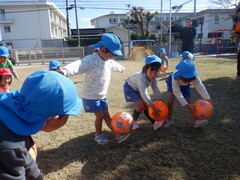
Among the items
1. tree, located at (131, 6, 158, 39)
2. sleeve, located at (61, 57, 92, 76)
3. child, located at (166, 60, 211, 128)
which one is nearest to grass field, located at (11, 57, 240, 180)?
child, located at (166, 60, 211, 128)

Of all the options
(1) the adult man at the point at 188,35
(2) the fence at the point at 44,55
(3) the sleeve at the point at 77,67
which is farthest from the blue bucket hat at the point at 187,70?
(2) the fence at the point at 44,55

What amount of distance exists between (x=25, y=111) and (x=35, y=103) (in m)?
0.10

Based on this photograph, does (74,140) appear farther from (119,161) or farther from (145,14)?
(145,14)

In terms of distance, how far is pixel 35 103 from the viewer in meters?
1.27

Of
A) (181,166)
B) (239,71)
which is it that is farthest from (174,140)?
(239,71)

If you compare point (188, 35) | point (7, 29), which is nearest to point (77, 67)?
point (188, 35)

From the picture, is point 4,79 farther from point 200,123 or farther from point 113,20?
point 113,20

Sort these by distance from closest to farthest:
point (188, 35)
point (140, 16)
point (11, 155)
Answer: point (11, 155) → point (188, 35) → point (140, 16)

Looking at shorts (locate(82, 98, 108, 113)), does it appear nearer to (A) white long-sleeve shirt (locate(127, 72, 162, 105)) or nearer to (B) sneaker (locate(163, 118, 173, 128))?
(A) white long-sleeve shirt (locate(127, 72, 162, 105))

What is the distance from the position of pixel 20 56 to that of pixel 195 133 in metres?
19.6

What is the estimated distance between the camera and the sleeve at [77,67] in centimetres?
262

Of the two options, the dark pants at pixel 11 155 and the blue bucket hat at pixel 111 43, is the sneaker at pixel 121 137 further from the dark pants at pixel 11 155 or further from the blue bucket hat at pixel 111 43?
the dark pants at pixel 11 155

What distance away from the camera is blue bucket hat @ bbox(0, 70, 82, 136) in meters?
1.26

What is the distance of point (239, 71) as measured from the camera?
7.31 meters
